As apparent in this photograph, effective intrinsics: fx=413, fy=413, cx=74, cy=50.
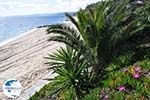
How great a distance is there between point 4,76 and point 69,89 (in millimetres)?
10886

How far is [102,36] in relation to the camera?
1151cm

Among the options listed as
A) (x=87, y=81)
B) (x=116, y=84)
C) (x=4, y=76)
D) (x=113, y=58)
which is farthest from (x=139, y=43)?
(x=4, y=76)

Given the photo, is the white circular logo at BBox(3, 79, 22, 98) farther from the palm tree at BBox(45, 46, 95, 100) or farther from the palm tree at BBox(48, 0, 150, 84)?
the palm tree at BBox(48, 0, 150, 84)

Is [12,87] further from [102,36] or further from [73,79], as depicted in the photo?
[102,36]

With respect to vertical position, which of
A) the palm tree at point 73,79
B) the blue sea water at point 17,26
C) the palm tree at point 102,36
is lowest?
the palm tree at point 73,79

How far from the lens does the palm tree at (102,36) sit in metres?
11.4

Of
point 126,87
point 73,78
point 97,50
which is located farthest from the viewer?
point 97,50

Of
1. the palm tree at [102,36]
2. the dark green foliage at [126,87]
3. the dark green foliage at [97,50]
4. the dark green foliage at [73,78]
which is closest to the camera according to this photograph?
the dark green foliage at [126,87]

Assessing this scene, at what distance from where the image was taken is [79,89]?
10.3 meters

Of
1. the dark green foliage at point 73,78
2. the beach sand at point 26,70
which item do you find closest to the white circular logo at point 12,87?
the dark green foliage at point 73,78

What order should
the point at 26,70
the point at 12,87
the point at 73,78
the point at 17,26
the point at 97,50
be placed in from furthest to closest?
1. the point at 17,26
2. the point at 26,70
3. the point at 12,87
4. the point at 97,50
5. the point at 73,78

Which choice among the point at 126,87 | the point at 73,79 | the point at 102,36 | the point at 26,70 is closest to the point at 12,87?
the point at 73,79

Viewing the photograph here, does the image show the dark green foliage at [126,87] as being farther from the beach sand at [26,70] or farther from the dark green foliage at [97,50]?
the beach sand at [26,70]

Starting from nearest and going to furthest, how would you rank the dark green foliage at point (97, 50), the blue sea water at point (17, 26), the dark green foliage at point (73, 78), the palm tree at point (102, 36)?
the dark green foliage at point (73, 78) → the dark green foliage at point (97, 50) → the palm tree at point (102, 36) → the blue sea water at point (17, 26)
